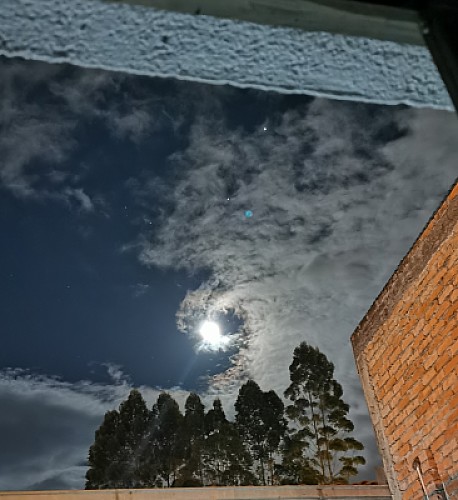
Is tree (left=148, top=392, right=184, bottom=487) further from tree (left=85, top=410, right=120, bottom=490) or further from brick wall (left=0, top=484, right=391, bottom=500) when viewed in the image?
brick wall (left=0, top=484, right=391, bottom=500)

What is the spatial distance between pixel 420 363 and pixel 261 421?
2750 centimetres

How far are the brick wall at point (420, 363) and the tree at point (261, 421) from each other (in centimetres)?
2583

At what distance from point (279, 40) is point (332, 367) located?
28.0 metres

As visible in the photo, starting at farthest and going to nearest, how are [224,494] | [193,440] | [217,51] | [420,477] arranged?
1. [193,440]
2. [224,494]
3. [420,477]
4. [217,51]

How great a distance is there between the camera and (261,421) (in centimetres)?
3105

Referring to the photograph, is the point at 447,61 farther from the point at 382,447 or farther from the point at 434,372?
the point at 382,447

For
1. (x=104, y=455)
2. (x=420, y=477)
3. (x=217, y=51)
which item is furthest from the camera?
(x=104, y=455)

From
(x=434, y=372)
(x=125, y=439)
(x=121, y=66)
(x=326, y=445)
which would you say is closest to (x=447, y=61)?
(x=121, y=66)

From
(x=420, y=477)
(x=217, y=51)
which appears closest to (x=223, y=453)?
(x=420, y=477)

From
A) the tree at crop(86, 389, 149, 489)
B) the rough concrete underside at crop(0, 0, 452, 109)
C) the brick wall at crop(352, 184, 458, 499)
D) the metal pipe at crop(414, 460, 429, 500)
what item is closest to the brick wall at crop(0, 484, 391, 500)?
the brick wall at crop(352, 184, 458, 499)

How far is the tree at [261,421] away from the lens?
3029 centimetres

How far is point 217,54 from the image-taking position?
1131 mm

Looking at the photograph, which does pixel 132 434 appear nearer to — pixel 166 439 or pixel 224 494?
pixel 166 439

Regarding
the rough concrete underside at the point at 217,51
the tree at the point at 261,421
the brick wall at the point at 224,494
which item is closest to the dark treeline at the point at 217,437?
the tree at the point at 261,421
